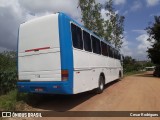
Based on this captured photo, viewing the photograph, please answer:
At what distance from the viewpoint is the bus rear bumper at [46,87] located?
813 centimetres

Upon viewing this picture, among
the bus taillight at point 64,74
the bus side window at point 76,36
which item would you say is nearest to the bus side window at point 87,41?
the bus side window at point 76,36

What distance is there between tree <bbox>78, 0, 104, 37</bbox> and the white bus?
23.7 metres

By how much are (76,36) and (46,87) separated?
2.41 meters

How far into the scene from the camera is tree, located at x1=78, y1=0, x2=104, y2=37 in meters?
33.3

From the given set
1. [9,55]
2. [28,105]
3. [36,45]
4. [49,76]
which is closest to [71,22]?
[36,45]

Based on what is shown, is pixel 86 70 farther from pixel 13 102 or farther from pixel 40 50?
pixel 13 102

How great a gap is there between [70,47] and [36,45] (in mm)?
1411

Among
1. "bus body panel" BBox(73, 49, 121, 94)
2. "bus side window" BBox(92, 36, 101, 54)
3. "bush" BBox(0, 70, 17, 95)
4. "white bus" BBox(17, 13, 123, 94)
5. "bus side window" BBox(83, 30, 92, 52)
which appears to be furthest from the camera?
"bush" BBox(0, 70, 17, 95)

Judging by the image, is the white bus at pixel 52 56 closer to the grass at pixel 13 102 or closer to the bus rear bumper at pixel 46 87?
the bus rear bumper at pixel 46 87

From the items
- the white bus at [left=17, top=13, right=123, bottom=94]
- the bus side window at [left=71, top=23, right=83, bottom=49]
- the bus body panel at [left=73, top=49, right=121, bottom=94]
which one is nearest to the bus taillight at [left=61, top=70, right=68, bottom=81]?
the white bus at [left=17, top=13, right=123, bottom=94]

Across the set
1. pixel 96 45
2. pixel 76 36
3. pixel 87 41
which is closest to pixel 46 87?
pixel 76 36

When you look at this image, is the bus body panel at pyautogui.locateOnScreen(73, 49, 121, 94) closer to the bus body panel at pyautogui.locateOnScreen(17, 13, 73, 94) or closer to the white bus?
the white bus

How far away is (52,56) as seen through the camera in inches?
332

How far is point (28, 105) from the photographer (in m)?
9.15
